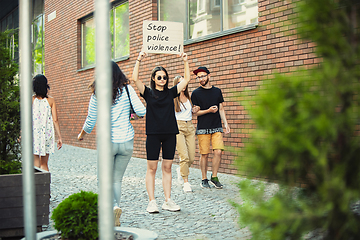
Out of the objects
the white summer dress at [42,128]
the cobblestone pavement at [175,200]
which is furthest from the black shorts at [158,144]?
the white summer dress at [42,128]

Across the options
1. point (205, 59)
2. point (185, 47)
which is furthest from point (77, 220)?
point (185, 47)

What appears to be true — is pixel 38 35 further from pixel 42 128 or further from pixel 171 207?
pixel 171 207

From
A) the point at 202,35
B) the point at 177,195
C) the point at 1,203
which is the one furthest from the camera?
the point at 202,35

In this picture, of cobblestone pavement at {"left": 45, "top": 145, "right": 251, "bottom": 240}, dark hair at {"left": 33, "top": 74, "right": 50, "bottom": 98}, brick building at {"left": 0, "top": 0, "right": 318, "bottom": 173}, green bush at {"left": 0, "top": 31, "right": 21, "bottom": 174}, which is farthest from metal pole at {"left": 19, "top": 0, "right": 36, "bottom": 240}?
dark hair at {"left": 33, "top": 74, "right": 50, "bottom": 98}

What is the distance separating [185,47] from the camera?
30.7 ft

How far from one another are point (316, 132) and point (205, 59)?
7.32 m

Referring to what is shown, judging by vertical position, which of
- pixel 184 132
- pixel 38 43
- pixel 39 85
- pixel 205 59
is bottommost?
pixel 184 132

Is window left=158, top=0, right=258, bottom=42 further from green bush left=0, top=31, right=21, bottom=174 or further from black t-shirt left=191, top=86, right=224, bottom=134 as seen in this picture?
green bush left=0, top=31, right=21, bottom=174

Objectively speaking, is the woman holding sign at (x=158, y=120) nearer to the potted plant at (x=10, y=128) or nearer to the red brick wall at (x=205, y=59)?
the red brick wall at (x=205, y=59)

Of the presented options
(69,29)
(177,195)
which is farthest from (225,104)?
(69,29)

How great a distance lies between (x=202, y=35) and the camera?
29.5 feet

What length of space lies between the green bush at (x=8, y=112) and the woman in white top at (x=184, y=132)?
2.60 meters

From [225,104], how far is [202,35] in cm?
185

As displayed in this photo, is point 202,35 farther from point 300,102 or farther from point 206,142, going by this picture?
point 300,102
